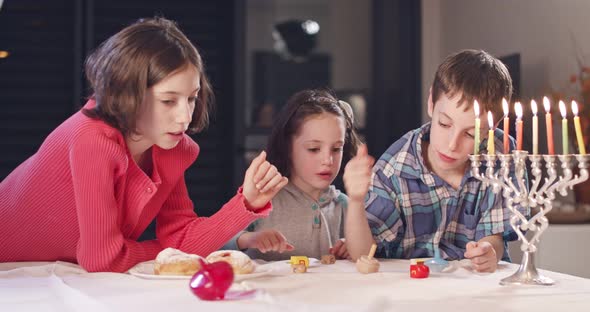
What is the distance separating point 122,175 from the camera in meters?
1.70

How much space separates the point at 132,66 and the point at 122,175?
231mm

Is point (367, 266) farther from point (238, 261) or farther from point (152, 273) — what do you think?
point (152, 273)

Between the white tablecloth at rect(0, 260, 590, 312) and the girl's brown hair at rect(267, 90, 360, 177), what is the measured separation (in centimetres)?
68

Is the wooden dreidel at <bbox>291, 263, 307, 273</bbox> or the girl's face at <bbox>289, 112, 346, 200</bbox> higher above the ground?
the girl's face at <bbox>289, 112, 346, 200</bbox>

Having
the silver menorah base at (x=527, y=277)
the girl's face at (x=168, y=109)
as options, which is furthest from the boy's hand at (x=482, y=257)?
the girl's face at (x=168, y=109)

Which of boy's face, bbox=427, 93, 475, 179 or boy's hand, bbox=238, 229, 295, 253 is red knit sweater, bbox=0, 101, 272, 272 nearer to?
boy's hand, bbox=238, 229, 295, 253

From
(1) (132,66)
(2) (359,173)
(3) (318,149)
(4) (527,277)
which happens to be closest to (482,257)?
(4) (527,277)

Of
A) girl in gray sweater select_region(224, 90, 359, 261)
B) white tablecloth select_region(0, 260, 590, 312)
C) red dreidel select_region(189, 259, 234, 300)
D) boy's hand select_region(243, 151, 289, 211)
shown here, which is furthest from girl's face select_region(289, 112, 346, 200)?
red dreidel select_region(189, 259, 234, 300)

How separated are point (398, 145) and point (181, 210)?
1.84ft

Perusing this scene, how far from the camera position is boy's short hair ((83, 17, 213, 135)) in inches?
67.7

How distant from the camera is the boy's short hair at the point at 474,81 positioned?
189cm

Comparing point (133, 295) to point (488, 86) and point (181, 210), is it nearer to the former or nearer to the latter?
point (181, 210)

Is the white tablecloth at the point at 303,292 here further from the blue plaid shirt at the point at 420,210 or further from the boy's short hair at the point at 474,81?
the boy's short hair at the point at 474,81

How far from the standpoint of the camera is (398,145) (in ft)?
6.75
